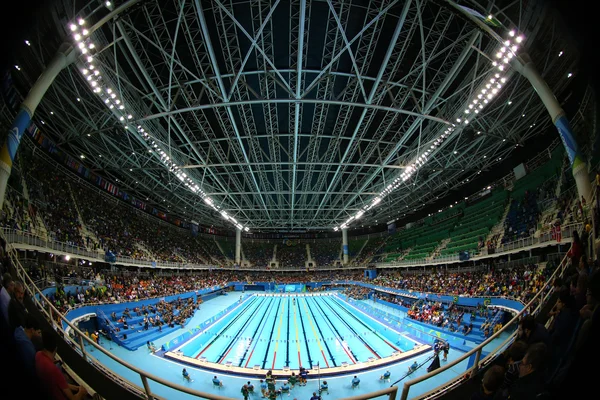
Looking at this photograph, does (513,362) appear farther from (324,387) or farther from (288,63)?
(288,63)

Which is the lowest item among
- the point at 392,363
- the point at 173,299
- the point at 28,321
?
the point at 392,363

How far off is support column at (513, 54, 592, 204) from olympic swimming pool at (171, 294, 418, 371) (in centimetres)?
1126

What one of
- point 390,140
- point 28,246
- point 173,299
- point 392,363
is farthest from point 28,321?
point 173,299

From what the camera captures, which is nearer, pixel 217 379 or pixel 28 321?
pixel 28 321

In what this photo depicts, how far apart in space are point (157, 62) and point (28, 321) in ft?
45.9

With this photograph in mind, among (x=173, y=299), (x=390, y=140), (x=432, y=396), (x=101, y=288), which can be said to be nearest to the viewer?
(x=432, y=396)

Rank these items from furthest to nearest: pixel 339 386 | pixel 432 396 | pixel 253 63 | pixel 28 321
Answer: pixel 253 63, pixel 339 386, pixel 432 396, pixel 28 321

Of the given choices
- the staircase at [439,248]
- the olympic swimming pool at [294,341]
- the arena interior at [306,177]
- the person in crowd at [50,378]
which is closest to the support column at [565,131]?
the arena interior at [306,177]

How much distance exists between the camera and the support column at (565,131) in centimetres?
683

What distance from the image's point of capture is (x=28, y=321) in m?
2.41

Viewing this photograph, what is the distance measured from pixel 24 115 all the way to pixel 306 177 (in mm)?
19069

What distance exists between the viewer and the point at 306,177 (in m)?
24.1

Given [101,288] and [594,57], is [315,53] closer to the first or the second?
[594,57]

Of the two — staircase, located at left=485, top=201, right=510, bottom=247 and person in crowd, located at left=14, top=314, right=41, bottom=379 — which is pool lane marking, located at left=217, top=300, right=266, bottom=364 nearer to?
person in crowd, located at left=14, top=314, right=41, bottom=379
